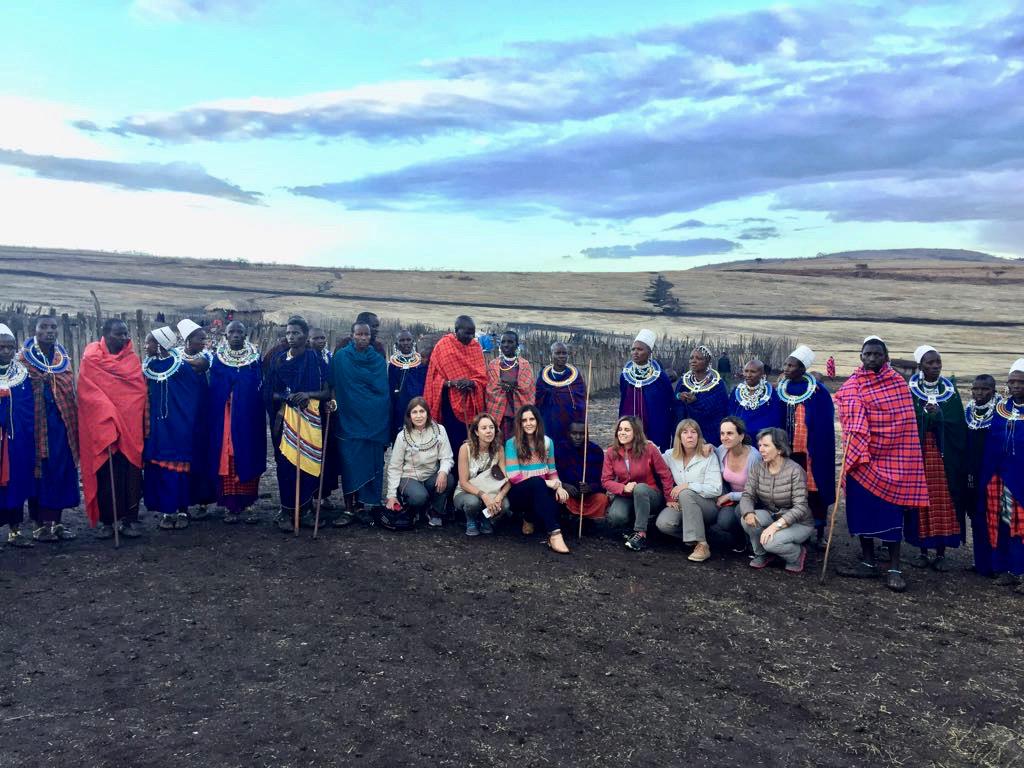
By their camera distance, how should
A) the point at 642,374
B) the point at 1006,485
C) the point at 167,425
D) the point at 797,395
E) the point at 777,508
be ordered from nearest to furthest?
the point at 1006,485 → the point at 777,508 → the point at 797,395 → the point at 167,425 → the point at 642,374

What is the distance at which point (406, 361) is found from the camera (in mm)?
Answer: 8359

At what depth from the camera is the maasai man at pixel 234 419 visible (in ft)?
24.3

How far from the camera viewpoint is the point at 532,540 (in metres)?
7.18

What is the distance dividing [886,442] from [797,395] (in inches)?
37.0

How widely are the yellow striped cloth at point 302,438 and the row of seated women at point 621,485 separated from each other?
756mm

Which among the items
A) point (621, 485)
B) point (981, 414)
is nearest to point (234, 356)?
point (621, 485)

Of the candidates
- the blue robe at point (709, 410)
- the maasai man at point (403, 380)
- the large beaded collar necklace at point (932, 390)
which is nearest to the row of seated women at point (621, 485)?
the blue robe at point (709, 410)

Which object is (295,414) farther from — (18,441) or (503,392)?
(18,441)

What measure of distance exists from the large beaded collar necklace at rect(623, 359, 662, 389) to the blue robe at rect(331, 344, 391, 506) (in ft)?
7.90

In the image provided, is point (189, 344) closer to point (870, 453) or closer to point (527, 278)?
point (870, 453)

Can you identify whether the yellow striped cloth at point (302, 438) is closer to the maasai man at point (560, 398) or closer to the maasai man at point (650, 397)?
the maasai man at point (560, 398)

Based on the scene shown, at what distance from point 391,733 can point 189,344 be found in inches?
183

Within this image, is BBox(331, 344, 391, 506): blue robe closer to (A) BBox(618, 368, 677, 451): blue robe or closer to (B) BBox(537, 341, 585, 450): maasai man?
(B) BBox(537, 341, 585, 450): maasai man

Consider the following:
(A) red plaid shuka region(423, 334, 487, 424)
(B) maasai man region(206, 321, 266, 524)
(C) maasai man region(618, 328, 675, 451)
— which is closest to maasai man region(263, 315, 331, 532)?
(B) maasai man region(206, 321, 266, 524)
